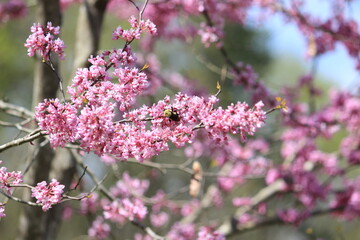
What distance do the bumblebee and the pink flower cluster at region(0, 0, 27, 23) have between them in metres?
3.89

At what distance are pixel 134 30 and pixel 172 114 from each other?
1.53 feet

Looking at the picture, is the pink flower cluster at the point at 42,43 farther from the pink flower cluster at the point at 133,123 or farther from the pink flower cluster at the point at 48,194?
the pink flower cluster at the point at 48,194

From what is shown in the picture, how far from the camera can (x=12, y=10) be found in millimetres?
5402

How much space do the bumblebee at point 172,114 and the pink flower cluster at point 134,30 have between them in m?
0.40

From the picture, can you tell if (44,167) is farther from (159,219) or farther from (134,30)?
(159,219)

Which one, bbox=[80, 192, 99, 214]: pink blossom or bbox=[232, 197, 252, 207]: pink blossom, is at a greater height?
bbox=[232, 197, 252, 207]: pink blossom

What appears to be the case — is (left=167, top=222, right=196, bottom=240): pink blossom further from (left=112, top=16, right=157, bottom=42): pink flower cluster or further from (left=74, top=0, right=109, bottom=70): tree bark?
(left=112, top=16, right=157, bottom=42): pink flower cluster

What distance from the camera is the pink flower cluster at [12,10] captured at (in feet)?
17.7

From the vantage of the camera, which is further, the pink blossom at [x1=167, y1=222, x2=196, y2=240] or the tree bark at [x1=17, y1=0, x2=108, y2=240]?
the pink blossom at [x1=167, y1=222, x2=196, y2=240]

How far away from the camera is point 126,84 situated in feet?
7.25

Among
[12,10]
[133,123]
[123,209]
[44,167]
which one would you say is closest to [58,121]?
[133,123]

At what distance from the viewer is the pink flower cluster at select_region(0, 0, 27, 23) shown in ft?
→ 17.7

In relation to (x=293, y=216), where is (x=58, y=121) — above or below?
below

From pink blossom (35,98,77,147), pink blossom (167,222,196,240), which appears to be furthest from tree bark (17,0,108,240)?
pink blossom (35,98,77,147)
